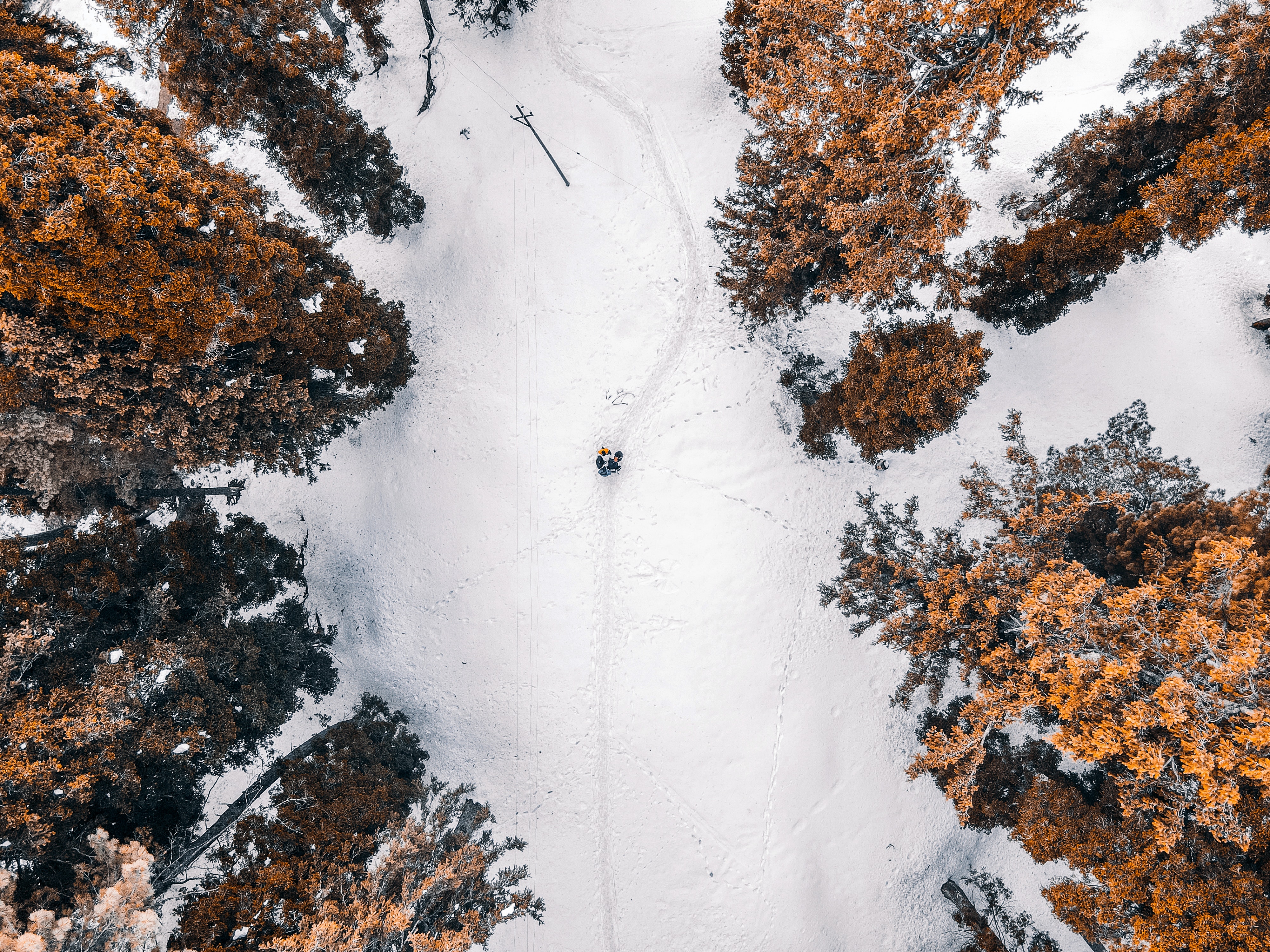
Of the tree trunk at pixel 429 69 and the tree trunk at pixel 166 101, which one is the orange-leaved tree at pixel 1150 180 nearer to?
the tree trunk at pixel 429 69

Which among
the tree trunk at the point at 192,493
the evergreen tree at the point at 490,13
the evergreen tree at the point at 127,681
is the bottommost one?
the evergreen tree at the point at 127,681

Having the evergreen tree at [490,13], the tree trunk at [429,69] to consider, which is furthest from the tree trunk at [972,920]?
the evergreen tree at [490,13]

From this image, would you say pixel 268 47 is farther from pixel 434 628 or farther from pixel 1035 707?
pixel 1035 707

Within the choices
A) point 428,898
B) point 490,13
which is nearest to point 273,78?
point 490,13

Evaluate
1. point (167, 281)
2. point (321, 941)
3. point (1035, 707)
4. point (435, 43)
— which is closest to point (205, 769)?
point (321, 941)

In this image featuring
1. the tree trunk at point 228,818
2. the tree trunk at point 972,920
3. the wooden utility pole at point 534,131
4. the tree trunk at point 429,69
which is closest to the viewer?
the tree trunk at point 228,818

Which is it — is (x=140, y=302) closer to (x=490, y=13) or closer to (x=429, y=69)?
(x=429, y=69)
